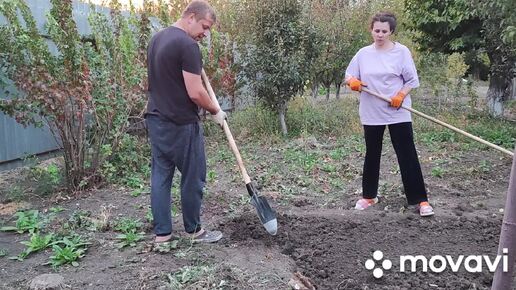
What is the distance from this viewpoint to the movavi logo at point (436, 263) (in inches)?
133

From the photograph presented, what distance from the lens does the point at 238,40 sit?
8859 millimetres

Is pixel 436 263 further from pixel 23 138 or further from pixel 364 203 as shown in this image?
pixel 23 138

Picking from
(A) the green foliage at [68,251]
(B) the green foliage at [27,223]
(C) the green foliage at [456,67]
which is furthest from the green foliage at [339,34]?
(A) the green foliage at [68,251]

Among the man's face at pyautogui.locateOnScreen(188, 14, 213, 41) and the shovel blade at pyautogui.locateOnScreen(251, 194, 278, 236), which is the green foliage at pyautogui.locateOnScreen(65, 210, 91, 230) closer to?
the shovel blade at pyautogui.locateOnScreen(251, 194, 278, 236)

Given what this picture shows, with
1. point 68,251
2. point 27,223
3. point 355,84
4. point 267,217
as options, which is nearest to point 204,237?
point 267,217

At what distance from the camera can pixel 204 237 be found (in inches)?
148

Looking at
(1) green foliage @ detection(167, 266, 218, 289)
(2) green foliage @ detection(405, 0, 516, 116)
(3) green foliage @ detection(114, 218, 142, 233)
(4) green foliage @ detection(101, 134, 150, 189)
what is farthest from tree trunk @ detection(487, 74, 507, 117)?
(1) green foliage @ detection(167, 266, 218, 289)

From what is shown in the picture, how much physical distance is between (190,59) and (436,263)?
84.0 inches

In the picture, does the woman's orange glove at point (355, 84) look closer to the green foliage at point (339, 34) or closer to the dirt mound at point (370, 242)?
the dirt mound at point (370, 242)

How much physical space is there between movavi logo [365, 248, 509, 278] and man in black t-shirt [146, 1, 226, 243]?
3.83ft

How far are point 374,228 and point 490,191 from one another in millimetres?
2084

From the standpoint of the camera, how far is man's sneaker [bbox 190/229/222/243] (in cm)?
373

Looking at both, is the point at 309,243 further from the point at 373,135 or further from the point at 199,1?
the point at 199,1

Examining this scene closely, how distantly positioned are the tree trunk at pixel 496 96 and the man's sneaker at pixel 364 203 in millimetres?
7324
